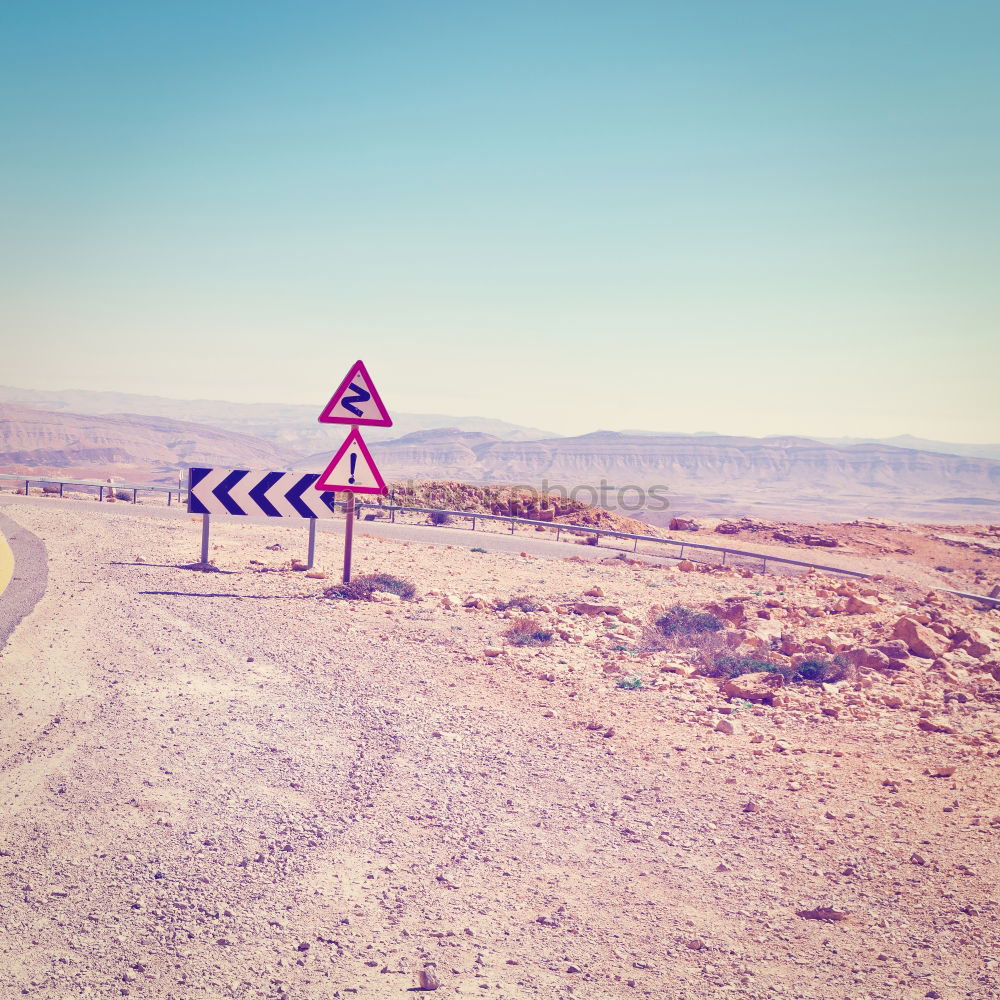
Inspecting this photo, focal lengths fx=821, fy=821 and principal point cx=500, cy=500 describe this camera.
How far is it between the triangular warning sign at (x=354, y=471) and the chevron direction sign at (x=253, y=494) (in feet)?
2.66

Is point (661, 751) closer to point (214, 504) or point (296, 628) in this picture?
point (296, 628)

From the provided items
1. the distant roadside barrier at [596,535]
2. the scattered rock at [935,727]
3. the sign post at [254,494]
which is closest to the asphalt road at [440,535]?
the distant roadside barrier at [596,535]

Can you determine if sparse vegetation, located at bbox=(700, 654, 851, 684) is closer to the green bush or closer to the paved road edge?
the green bush

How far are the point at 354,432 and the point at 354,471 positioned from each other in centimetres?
52

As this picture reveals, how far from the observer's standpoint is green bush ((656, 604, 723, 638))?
9562mm

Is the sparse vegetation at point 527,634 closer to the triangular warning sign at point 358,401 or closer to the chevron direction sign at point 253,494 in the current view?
the triangular warning sign at point 358,401

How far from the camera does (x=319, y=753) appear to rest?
5.32 m

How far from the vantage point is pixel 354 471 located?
10547 mm

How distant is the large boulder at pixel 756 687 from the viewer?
286 inches

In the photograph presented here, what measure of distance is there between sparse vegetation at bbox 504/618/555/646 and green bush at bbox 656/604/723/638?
151 centimetres

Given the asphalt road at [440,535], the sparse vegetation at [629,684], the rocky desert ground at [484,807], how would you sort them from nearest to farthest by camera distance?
the rocky desert ground at [484,807] < the sparse vegetation at [629,684] < the asphalt road at [440,535]

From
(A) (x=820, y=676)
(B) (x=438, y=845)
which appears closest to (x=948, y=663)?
(A) (x=820, y=676)

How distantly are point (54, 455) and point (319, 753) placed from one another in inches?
7013

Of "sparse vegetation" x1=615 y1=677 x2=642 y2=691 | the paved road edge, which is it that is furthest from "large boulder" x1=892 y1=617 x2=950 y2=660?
the paved road edge
